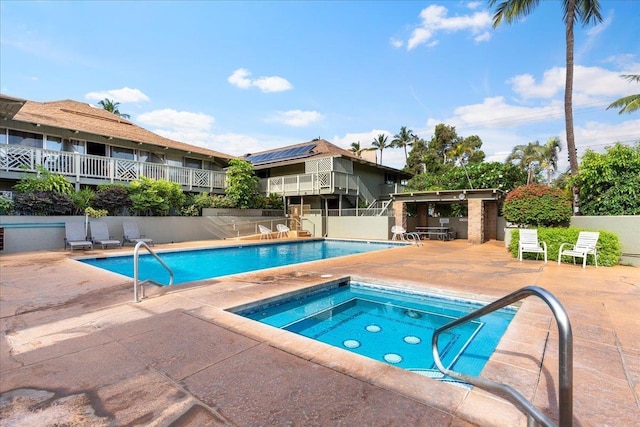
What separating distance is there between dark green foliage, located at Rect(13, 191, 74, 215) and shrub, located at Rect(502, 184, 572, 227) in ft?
58.8

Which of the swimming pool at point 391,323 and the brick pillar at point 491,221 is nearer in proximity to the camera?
the swimming pool at point 391,323

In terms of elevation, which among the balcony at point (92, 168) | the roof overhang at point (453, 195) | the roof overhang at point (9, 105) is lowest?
the roof overhang at point (453, 195)

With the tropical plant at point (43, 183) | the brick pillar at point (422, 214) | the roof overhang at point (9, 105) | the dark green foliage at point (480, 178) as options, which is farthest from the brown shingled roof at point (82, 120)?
the dark green foliage at point (480, 178)

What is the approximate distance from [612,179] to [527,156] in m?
38.1

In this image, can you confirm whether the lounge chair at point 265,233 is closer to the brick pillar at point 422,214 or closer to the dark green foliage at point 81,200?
the dark green foliage at point 81,200

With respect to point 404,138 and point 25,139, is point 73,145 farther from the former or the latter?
point 404,138

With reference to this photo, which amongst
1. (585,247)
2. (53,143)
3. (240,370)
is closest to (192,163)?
(53,143)

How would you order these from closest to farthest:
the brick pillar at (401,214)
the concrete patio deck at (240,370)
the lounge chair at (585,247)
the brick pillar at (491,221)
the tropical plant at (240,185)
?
1. the concrete patio deck at (240,370)
2. the lounge chair at (585,247)
3. the brick pillar at (491,221)
4. the brick pillar at (401,214)
5. the tropical plant at (240,185)

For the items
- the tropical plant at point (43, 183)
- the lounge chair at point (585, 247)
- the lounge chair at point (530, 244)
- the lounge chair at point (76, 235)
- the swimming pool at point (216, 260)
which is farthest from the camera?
the tropical plant at point (43, 183)

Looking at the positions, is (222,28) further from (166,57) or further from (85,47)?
(85,47)

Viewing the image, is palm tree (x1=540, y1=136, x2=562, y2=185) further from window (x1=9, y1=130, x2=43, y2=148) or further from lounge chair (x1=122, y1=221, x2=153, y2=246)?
window (x1=9, y1=130, x2=43, y2=148)

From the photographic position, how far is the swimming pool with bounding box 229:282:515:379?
4.10 m

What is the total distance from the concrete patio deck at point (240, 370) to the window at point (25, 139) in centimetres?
1389

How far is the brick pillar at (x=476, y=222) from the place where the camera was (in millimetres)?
16344
